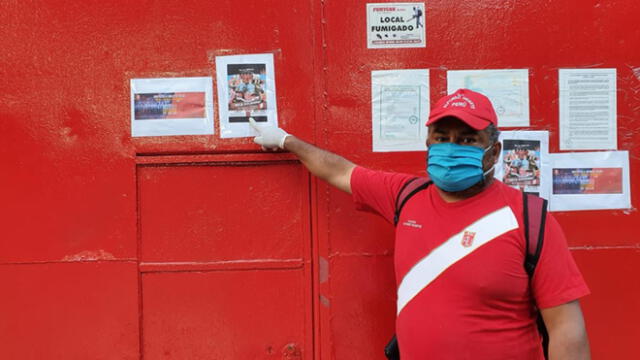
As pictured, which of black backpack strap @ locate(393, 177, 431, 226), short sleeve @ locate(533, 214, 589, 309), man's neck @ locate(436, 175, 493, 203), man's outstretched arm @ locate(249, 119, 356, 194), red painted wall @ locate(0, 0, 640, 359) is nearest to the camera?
short sleeve @ locate(533, 214, 589, 309)

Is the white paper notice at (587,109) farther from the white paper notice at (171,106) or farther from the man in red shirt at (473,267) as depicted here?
the white paper notice at (171,106)

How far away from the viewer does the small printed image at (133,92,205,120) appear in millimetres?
2189

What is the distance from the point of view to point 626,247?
222 centimetres

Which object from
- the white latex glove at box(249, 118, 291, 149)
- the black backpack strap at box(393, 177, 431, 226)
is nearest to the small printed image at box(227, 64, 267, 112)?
the white latex glove at box(249, 118, 291, 149)

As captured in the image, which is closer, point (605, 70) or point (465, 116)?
point (465, 116)

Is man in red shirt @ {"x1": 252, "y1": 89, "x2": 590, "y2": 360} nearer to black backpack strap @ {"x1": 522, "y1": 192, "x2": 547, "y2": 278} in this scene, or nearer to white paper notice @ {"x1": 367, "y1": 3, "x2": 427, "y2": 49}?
black backpack strap @ {"x1": 522, "y1": 192, "x2": 547, "y2": 278}

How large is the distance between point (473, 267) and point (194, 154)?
1.22 metres

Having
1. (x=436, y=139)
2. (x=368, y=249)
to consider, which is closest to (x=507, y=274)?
(x=436, y=139)

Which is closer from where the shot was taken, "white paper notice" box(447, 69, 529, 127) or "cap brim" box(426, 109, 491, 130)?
"cap brim" box(426, 109, 491, 130)

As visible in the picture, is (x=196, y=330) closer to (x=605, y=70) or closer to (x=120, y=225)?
(x=120, y=225)

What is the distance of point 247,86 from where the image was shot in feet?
7.19

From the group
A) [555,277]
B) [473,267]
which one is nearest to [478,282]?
[473,267]

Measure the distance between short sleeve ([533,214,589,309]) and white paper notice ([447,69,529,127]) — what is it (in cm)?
74

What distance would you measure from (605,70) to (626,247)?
76 cm
